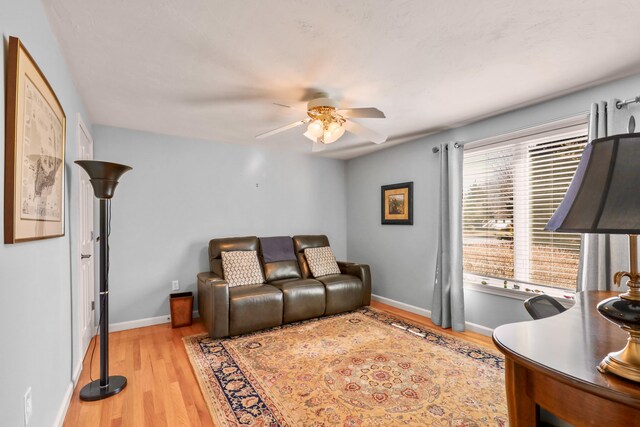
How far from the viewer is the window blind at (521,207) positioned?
2.79 m

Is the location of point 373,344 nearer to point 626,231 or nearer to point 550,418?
point 550,418

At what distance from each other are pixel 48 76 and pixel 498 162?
371cm

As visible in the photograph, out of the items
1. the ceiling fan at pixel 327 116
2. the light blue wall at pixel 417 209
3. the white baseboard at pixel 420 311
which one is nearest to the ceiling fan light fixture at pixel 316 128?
the ceiling fan at pixel 327 116

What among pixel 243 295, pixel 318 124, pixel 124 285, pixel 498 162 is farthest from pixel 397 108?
pixel 124 285

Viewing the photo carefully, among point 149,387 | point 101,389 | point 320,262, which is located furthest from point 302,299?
point 101,389

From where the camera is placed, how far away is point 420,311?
4074 millimetres

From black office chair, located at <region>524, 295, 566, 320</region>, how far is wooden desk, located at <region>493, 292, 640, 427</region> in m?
0.40

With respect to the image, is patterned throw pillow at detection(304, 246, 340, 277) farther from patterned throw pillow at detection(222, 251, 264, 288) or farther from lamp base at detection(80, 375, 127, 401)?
lamp base at detection(80, 375, 127, 401)

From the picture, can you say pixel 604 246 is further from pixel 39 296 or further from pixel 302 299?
pixel 39 296

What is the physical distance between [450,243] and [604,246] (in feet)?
4.45

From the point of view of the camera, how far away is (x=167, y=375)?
254 centimetres

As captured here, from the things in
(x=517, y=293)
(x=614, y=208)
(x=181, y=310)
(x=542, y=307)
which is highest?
(x=614, y=208)

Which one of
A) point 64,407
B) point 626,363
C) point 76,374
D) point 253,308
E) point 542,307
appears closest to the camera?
point 626,363

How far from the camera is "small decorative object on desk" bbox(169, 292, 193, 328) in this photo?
12.0 feet
